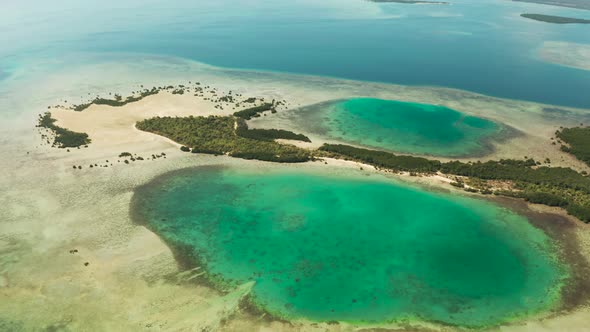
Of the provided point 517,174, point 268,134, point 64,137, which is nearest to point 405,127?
point 517,174

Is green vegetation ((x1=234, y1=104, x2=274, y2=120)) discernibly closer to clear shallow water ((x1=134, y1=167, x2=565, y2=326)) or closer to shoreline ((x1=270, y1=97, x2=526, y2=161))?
shoreline ((x1=270, y1=97, x2=526, y2=161))

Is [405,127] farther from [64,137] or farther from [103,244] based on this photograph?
[64,137]

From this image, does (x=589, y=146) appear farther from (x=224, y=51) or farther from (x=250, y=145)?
(x=224, y=51)

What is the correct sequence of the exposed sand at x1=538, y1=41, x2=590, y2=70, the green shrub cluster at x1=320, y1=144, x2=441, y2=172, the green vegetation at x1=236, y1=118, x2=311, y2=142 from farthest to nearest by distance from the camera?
the exposed sand at x1=538, y1=41, x2=590, y2=70, the green vegetation at x1=236, y1=118, x2=311, y2=142, the green shrub cluster at x1=320, y1=144, x2=441, y2=172

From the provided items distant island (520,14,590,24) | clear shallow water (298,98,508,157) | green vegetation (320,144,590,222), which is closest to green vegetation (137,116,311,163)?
green vegetation (320,144,590,222)

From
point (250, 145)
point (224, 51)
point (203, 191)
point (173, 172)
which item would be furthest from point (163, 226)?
point (224, 51)
